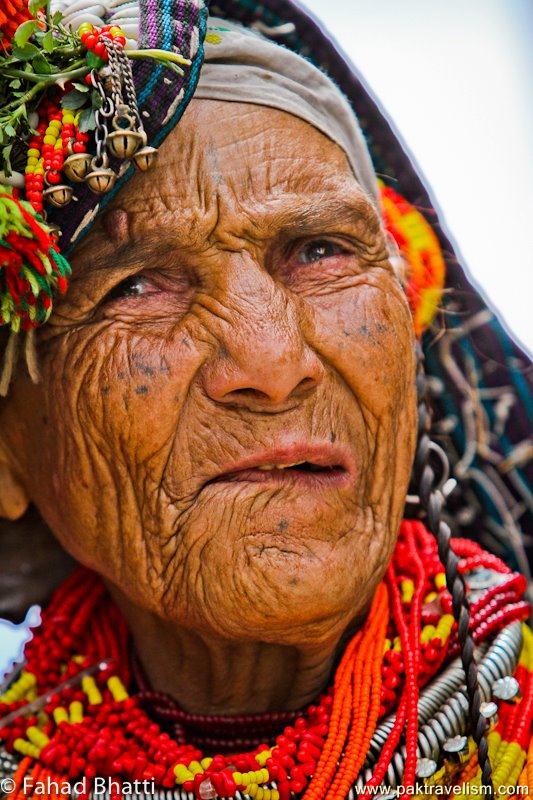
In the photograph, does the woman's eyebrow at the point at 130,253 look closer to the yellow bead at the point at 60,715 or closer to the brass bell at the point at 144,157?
the brass bell at the point at 144,157

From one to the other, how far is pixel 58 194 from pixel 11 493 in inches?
33.9

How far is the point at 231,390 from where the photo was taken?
2.13 m

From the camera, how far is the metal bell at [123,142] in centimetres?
198

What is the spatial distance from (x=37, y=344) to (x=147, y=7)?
2.42ft

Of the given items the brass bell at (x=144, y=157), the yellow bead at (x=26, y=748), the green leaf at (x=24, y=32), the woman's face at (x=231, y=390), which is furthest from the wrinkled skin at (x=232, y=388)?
the yellow bead at (x=26, y=748)

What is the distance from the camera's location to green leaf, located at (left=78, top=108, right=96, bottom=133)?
2006 mm

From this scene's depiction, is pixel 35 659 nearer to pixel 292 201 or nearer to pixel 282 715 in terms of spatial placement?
pixel 282 715

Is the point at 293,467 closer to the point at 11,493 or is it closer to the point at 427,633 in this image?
the point at 427,633

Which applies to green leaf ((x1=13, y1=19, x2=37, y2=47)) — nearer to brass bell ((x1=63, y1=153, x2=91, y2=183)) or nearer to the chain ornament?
brass bell ((x1=63, y1=153, x2=91, y2=183))

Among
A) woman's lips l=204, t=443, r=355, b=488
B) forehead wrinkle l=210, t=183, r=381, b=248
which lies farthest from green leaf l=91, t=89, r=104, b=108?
woman's lips l=204, t=443, r=355, b=488

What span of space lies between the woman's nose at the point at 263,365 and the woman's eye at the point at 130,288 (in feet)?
0.76

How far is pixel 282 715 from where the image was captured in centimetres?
241

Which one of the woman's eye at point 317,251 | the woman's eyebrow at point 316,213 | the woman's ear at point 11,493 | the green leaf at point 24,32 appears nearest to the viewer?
the green leaf at point 24,32

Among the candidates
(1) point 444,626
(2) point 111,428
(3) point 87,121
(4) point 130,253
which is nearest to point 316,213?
(4) point 130,253
